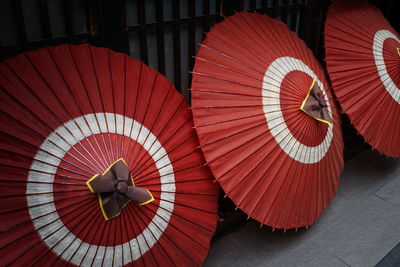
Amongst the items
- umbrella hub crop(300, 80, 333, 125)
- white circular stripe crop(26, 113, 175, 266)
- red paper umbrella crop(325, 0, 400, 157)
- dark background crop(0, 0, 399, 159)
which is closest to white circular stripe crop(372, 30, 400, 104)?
red paper umbrella crop(325, 0, 400, 157)

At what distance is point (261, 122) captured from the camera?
122 inches

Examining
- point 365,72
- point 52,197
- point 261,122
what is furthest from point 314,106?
point 52,197

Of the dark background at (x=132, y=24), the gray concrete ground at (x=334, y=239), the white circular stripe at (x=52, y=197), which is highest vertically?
the dark background at (x=132, y=24)

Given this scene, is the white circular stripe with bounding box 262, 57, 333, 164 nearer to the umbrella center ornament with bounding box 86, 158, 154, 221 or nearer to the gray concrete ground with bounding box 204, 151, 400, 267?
the gray concrete ground with bounding box 204, 151, 400, 267

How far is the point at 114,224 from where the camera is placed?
245cm

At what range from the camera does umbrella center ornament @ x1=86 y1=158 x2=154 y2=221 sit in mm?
2248

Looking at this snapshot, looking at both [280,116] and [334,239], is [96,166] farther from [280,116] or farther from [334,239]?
[334,239]

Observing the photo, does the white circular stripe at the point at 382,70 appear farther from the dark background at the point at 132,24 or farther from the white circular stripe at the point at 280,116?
the white circular stripe at the point at 280,116

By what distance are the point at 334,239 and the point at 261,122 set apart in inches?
68.0

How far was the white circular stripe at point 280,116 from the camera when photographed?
315 centimetres

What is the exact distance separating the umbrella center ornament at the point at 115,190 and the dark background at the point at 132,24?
3.30 ft

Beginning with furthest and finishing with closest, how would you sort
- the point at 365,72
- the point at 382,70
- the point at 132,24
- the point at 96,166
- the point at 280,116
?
the point at 382,70
the point at 365,72
the point at 280,116
the point at 132,24
the point at 96,166

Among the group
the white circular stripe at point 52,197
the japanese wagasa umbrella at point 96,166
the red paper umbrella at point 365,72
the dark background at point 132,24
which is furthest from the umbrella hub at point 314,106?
the white circular stripe at point 52,197

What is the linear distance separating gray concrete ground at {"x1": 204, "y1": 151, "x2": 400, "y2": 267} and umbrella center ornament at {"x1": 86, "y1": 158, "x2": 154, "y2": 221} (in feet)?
5.01
